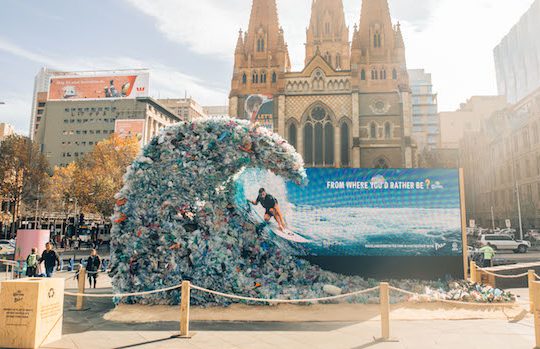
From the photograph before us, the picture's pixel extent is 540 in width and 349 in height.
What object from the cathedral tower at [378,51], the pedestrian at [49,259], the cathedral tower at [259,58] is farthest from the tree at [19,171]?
the cathedral tower at [378,51]

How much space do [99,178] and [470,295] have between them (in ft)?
93.6

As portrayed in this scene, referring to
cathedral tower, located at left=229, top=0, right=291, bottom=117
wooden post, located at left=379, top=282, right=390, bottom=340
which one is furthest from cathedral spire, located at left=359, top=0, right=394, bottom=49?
wooden post, located at left=379, top=282, right=390, bottom=340

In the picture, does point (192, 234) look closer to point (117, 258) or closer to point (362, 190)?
point (117, 258)

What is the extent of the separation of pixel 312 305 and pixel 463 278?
15.4 ft

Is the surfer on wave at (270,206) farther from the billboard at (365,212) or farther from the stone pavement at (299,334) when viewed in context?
the stone pavement at (299,334)

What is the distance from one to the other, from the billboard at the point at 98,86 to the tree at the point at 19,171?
29009mm

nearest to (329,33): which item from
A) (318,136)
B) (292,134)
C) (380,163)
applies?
(318,136)

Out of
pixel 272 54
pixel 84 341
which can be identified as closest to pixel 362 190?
pixel 84 341

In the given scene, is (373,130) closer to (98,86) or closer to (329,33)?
(329,33)

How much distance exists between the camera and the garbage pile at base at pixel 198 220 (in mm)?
9250

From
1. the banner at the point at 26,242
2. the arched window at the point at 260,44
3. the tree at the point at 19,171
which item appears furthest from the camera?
the arched window at the point at 260,44

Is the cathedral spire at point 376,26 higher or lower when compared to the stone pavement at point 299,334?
higher

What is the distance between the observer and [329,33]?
161 ft

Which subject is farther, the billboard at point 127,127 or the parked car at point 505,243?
the billboard at point 127,127
